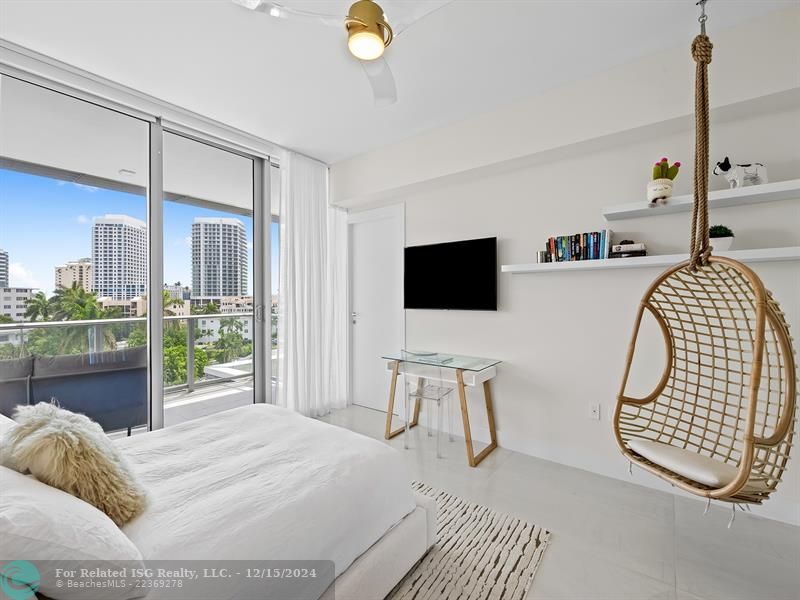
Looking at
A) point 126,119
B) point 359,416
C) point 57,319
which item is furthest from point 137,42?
point 359,416

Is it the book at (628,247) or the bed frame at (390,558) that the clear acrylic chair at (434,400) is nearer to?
A: the bed frame at (390,558)

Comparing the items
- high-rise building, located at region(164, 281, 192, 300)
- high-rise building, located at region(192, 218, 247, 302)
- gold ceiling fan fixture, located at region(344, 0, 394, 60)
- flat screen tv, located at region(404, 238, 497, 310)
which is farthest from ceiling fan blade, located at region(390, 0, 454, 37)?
high-rise building, located at region(164, 281, 192, 300)

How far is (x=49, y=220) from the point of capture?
2586 millimetres

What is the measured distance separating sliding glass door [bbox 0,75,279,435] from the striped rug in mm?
2323

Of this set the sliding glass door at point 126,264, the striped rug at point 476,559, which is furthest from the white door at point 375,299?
the striped rug at point 476,559

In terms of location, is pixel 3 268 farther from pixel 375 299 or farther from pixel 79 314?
pixel 375 299

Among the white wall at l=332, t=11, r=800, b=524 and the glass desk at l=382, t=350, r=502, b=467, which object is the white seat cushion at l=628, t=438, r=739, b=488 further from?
the glass desk at l=382, t=350, r=502, b=467

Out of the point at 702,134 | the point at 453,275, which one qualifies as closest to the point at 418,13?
the point at 702,134

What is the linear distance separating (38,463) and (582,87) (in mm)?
3320

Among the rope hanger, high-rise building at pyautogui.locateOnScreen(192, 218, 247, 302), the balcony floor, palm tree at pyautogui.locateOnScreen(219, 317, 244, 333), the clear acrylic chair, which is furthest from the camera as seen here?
palm tree at pyautogui.locateOnScreen(219, 317, 244, 333)

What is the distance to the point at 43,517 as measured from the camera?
2.88 ft

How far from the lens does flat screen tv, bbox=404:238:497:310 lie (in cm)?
310

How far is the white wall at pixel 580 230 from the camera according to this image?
6.72 feet

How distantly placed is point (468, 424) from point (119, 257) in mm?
2964
